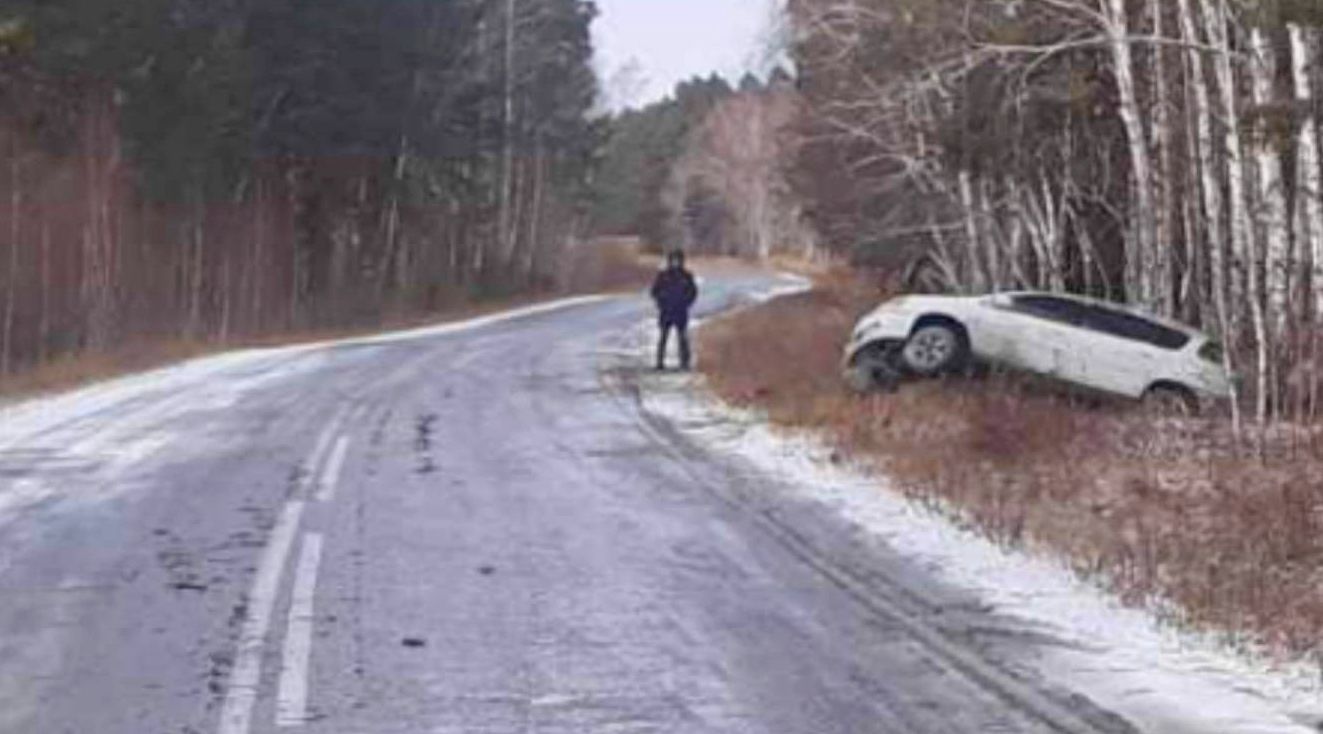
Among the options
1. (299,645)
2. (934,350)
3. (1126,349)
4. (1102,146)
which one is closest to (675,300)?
(1102,146)

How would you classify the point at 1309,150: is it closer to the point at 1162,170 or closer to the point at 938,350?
the point at 938,350

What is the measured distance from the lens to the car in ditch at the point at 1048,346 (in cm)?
2286

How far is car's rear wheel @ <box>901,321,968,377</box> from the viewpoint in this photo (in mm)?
23641

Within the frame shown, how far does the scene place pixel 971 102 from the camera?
3033 centimetres

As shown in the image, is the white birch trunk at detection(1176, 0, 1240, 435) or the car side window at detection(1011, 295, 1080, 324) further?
the white birch trunk at detection(1176, 0, 1240, 435)

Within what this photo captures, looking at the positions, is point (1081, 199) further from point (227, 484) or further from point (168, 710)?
point (168, 710)

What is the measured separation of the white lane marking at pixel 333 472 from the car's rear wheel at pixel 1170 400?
7.96 meters

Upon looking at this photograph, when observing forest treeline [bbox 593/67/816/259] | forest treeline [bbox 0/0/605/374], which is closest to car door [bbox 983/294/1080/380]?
forest treeline [bbox 0/0/605/374]

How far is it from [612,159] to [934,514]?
130116 mm

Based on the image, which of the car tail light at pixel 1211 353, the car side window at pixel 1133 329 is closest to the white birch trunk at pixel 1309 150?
the car tail light at pixel 1211 353

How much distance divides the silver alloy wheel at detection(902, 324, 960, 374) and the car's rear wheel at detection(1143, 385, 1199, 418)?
2057 mm

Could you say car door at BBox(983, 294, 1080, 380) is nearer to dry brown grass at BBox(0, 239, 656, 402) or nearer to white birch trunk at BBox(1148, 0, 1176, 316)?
white birch trunk at BBox(1148, 0, 1176, 316)

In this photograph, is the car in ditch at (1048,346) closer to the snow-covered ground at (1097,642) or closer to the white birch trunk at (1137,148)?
the white birch trunk at (1137,148)

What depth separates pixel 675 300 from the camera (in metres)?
30.9
